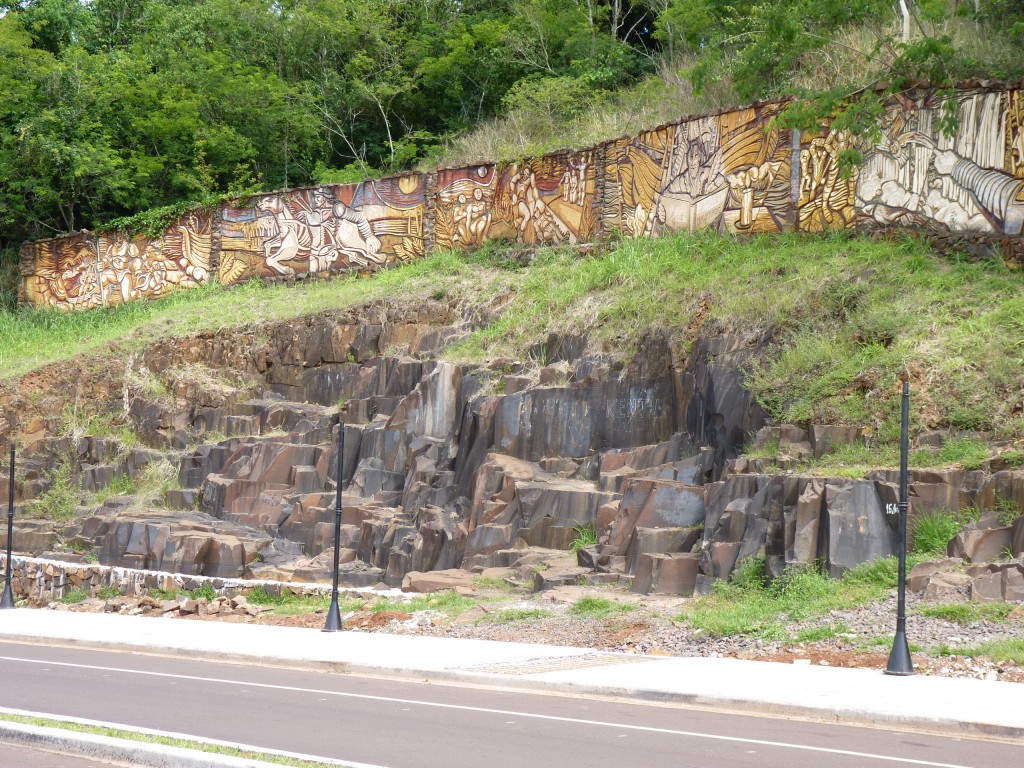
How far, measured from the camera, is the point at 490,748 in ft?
27.0

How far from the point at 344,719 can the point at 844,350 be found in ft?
37.0

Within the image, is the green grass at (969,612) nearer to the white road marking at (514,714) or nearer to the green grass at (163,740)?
the white road marking at (514,714)

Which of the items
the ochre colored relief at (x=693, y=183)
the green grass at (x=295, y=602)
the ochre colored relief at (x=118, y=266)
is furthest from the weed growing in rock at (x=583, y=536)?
the ochre colored relief at (x=118, y=266)

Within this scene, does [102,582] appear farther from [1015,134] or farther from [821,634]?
[1015,134]

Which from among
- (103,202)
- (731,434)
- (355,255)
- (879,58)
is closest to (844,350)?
(731,434)

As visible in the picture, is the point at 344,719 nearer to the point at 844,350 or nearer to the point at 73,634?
the point at 73,634

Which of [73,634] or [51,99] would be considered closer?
[73,634]

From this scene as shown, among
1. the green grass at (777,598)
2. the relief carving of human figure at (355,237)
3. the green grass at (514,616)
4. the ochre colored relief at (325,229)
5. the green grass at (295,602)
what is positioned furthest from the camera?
the relief carving of human figure at (355,237)

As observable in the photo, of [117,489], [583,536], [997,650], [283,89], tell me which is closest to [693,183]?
[583,536]

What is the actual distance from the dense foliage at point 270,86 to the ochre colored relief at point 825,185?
1166cm

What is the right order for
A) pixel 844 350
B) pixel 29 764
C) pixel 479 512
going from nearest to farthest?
pixel 29 764, pixel 844 350, pixel 479 512

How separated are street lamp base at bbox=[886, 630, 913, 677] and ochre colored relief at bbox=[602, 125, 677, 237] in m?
15.4

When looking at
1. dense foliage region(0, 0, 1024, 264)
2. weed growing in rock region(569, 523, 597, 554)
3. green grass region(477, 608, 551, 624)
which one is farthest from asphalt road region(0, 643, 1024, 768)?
dense foliage region(0, 0, 1024, 264)

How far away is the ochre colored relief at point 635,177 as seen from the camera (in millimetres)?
25359
